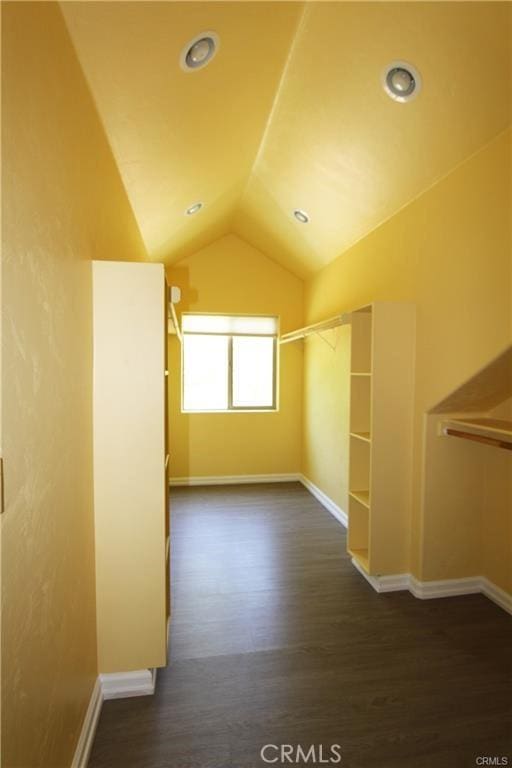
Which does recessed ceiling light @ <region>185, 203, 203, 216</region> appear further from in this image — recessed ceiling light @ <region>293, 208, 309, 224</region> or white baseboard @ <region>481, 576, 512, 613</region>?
white baseboard @ <region>481, 576, 512, 613</region>

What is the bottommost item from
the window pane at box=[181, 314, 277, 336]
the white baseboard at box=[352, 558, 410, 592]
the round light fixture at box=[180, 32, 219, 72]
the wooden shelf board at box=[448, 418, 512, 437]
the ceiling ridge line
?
the white baseboard at box=[352, 558, 410, 592]

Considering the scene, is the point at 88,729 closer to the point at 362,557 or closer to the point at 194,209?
the point at 362,557

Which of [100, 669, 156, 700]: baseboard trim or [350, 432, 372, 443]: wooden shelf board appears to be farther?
[350, 432, 372, 443]: wooden shelf board

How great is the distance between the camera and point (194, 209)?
331 cm

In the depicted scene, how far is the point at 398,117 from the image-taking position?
82.2 inches

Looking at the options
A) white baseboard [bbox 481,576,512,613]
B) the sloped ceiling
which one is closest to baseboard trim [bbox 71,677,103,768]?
white baseboard [bbox 481,576,512,613]

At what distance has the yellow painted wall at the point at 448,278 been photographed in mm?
1996

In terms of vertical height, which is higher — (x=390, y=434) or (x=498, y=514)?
(x=390, y=434)

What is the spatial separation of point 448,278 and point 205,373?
3.46 m

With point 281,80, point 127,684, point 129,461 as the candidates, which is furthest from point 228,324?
point 127,684

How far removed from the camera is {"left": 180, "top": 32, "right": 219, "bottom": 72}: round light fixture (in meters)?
1.59

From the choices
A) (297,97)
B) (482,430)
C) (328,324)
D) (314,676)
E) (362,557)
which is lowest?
(314,676)

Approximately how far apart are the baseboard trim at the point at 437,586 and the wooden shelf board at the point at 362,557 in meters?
0.09

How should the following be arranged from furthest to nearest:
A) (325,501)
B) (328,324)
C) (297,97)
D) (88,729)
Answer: (325,501) < (328,324) < (297,97) < (88,729)
